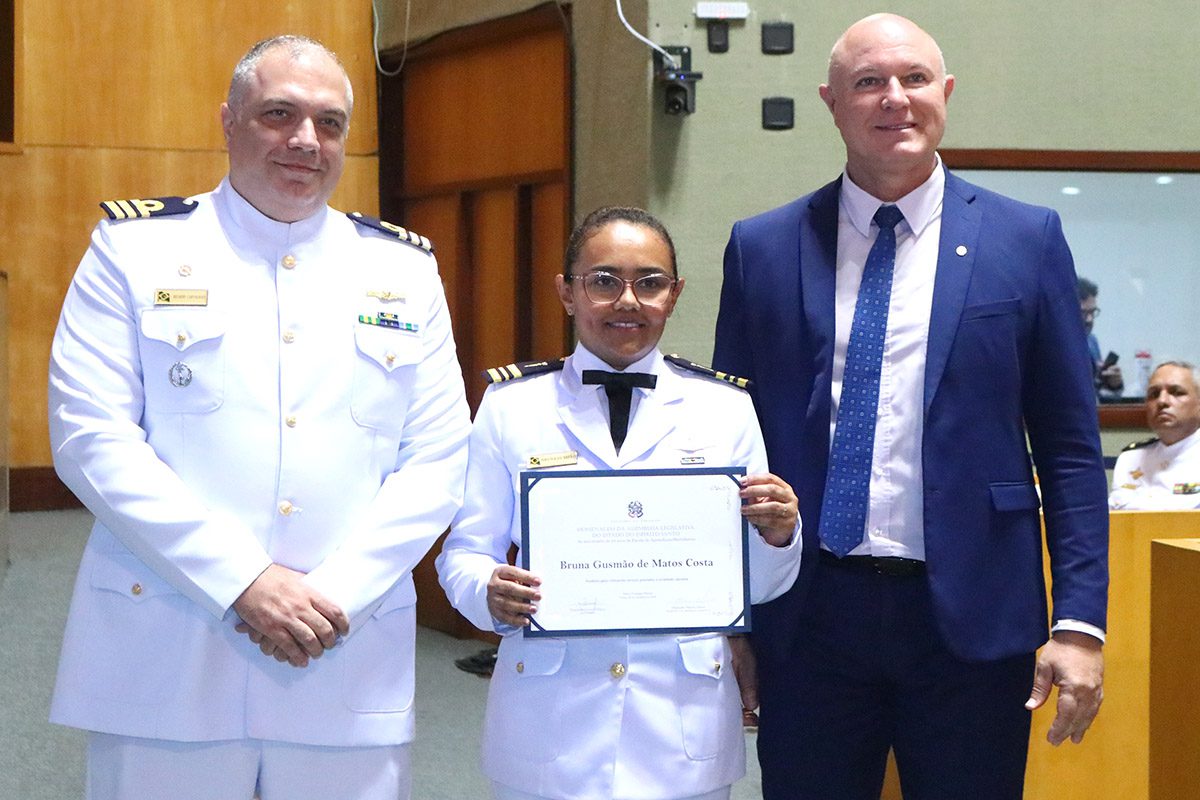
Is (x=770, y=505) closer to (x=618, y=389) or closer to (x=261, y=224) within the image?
(x=618, y=389)

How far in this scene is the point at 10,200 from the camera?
779 cm

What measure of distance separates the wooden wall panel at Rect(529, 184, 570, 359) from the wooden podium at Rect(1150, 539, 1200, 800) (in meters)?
3.52

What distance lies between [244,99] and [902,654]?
1310 millimetres

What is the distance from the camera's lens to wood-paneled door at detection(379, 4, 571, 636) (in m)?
5.85

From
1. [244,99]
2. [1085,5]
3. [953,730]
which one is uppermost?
[1085,5]

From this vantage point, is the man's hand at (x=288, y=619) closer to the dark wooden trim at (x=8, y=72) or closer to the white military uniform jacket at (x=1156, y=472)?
the white military uniform jacket at (x=1156, y=472)

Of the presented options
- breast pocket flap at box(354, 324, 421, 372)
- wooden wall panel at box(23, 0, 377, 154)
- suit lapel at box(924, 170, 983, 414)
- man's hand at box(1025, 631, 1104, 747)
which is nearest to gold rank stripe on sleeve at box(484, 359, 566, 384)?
breast pocket flap at box(354, 324, 421, 372)

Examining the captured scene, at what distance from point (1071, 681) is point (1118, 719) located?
1739mm

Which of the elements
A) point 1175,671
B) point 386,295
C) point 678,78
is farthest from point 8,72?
point 1175,671

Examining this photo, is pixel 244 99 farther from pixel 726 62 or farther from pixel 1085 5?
pixel 1085 5

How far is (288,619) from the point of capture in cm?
188

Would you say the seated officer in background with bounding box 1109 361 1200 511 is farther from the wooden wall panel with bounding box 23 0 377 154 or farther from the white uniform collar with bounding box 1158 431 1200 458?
the wooden wall panel with bounding box 23 0 377 154

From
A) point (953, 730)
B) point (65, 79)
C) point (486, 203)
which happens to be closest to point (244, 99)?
point (953, 730)

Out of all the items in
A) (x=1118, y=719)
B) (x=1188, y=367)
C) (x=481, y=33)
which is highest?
(x=481, y=33)
